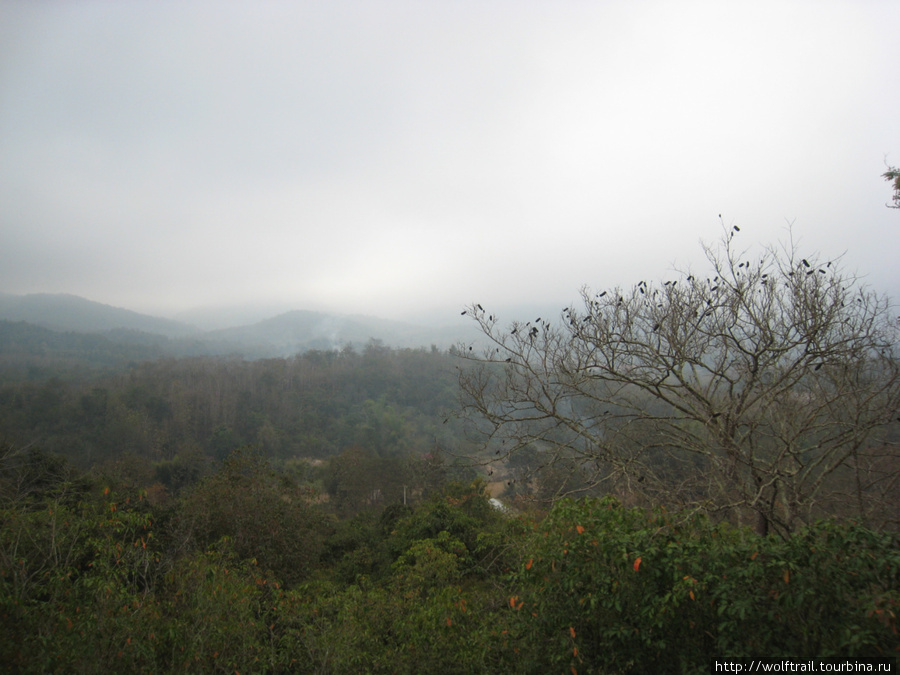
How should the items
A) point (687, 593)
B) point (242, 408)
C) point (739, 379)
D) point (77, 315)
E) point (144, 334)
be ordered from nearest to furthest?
point (687, 593) → point (739, 379) → point (242, 408) → point (144, 334) → point (77, 315)

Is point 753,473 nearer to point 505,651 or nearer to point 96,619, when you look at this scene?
point 505,651

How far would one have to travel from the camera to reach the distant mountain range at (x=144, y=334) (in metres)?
66.9

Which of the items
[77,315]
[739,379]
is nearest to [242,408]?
[739,379]

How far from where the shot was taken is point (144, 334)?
97.5m

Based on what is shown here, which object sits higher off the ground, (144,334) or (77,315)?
(77,315)

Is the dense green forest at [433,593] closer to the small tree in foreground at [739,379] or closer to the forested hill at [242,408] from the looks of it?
the small tree in foreground at [739,379]

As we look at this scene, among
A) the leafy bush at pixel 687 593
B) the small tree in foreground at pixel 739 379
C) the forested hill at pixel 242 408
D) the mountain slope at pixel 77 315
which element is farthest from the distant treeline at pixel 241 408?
the mountain slope at pixel 77 315

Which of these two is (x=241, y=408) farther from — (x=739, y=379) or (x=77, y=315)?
(x=77, y=315)

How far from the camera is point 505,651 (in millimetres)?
3549

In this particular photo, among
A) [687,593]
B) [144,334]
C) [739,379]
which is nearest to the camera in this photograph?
[687,593]

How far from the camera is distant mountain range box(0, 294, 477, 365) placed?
6694 centimetres

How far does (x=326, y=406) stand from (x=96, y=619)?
1612 inches

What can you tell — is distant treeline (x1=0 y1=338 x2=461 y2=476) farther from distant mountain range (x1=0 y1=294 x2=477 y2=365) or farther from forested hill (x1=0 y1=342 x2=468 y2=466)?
distant mountain range (x1=0 y1=294 x2=477 y2=365)

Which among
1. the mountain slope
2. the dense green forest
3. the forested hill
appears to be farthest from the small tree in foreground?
the mountain slope
